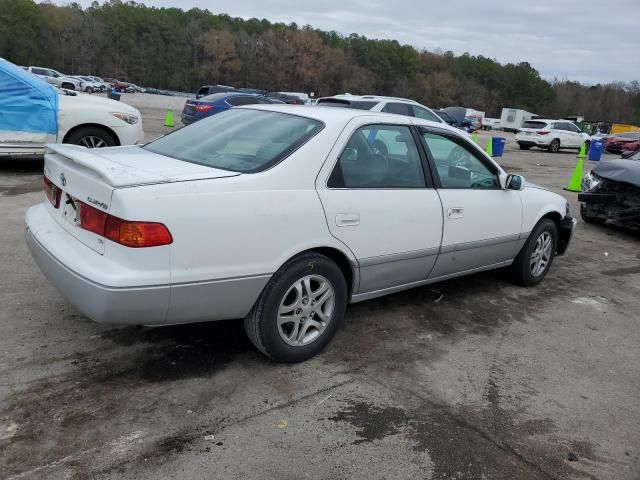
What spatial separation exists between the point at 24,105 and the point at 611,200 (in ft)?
27.3

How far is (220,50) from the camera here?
109m

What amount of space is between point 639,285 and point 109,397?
215 inches

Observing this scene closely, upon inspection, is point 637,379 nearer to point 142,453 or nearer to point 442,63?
point 142,453

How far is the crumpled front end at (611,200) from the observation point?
7703mm

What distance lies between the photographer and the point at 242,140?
143 inches

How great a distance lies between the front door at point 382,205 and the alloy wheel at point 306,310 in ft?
0.95

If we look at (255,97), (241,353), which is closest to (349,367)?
(241,353)

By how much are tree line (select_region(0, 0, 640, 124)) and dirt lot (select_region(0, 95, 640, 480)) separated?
365 feet

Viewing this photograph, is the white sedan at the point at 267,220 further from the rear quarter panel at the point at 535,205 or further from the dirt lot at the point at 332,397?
the rear quarter panel at the point at 535,205

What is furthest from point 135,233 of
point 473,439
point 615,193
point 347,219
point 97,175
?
point 615,193

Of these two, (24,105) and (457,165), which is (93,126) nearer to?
(24,105)

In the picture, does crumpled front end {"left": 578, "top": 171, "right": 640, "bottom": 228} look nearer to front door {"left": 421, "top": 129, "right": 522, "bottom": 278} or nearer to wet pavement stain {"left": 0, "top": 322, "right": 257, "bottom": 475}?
front door {"left": 421, "top": 129, "right": 522, "bottom": 278}

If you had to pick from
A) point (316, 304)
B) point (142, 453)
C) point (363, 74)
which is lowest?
point (142, 453)

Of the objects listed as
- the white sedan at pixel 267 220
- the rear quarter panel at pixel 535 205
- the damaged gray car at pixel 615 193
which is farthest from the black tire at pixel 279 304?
the damaged gray car at pixel 615 193
